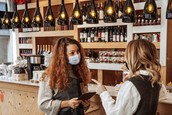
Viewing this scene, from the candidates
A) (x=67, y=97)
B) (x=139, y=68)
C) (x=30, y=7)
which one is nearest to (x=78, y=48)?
(x=67, y=97)

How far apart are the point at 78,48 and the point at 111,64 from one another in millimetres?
2920

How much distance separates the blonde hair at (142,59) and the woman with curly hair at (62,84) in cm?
62

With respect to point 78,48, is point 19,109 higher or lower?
lower

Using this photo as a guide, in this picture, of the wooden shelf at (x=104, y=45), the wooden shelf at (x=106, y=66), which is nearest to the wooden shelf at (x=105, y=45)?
the wooden shelf at (x=104, y=45)

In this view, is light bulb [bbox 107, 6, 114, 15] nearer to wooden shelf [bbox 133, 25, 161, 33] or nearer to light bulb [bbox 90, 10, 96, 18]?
light bulb [bbox 90, 10, 96, 18]

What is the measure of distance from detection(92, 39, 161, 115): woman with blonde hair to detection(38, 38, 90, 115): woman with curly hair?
1.72 feet

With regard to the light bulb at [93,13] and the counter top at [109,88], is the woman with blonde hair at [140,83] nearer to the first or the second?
the counter top at [109,88]

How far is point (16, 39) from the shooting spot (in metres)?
7.33

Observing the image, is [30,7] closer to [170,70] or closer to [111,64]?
[111,64]

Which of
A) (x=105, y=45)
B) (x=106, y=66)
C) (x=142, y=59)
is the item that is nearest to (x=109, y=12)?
(x=105, y=45)

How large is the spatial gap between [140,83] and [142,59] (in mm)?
167

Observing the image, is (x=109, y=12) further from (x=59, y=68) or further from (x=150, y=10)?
(x=59, y=68)

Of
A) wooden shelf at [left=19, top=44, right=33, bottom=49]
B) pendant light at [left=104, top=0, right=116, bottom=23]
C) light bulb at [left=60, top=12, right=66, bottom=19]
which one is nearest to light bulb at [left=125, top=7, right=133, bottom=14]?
pendant light at [left=104, top=0, right=116, bottom=23]

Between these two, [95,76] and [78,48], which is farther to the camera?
[95,76]
